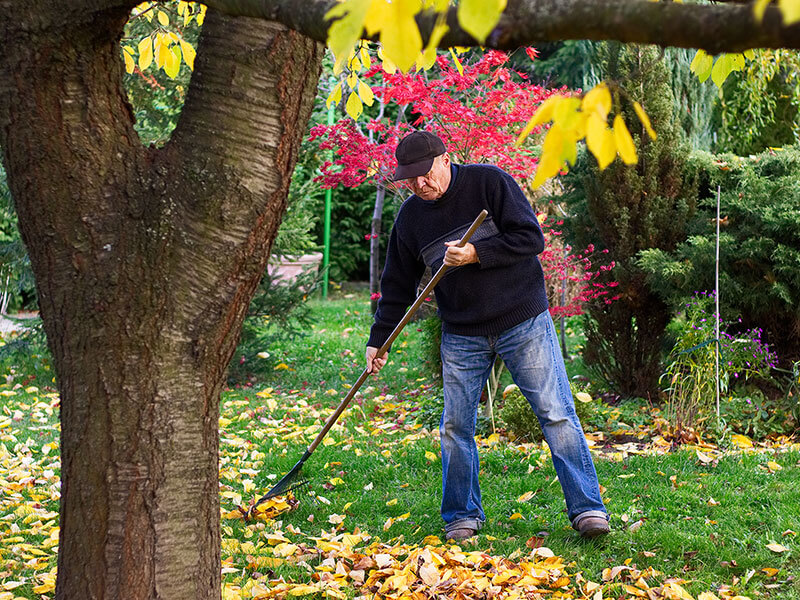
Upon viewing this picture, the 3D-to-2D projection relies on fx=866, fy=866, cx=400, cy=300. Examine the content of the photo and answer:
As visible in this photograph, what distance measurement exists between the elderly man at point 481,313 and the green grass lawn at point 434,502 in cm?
23

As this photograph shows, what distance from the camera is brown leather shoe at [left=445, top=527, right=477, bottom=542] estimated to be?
146 inches

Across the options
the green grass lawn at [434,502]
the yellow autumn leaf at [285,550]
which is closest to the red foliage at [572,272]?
the green grass lawn at [434,502]

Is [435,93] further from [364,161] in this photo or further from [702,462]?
[702,462]

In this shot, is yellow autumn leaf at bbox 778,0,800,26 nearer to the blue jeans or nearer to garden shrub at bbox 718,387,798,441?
the blue jeans

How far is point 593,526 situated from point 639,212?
320 cm

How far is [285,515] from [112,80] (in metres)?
2.42

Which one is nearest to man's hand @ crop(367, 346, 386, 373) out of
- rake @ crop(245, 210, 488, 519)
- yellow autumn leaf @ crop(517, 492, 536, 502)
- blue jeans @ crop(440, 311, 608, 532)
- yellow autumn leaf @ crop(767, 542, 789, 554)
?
rake @ crop(245, 210, 488, 519)

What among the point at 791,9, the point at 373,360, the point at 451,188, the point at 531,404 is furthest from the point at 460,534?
the point at 791,9

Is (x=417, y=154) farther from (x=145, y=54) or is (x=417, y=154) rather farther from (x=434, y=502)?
(x=434, y=502)

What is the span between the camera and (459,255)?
347 centimetres

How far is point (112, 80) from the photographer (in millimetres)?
2334

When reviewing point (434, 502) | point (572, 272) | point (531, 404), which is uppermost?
point (572, 272)

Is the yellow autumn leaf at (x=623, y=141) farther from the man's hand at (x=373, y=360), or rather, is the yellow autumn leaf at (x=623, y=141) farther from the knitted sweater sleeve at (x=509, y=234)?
the man's hand at (x=373, y=360)

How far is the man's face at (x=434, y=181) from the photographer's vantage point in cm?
361
